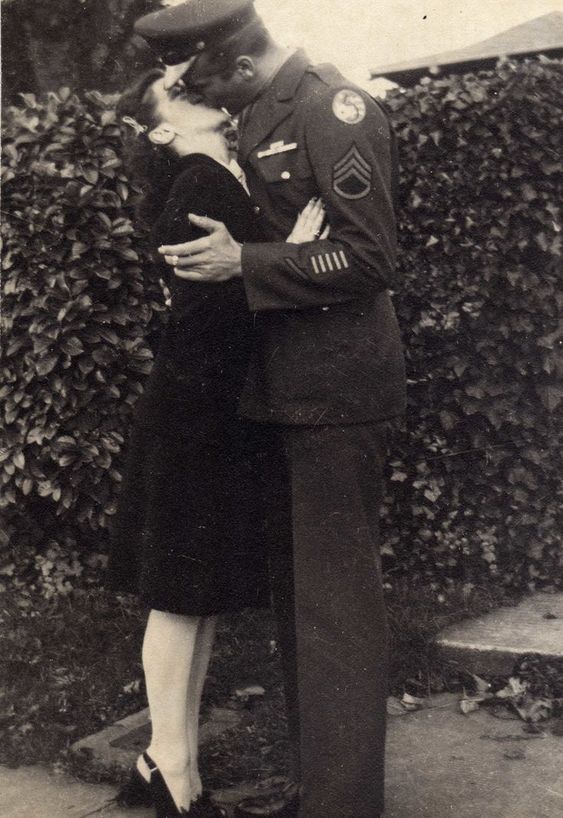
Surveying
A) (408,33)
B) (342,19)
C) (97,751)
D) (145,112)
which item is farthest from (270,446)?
(408,33)

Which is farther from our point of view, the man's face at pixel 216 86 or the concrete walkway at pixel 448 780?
the concrete walkway at pixel 448 780

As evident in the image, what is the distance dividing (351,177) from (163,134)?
50 centimetres

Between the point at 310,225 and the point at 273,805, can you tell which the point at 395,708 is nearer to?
the point at 273,805

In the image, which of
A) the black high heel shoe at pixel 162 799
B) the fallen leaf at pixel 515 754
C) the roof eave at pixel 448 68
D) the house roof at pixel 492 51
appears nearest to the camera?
the black high heel shoe at pixel 162 799

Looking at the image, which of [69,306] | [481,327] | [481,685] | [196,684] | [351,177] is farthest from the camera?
[481,327]

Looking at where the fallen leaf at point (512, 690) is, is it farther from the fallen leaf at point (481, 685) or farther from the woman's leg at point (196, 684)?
the woman's leg at point (196, 684)

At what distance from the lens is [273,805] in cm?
258

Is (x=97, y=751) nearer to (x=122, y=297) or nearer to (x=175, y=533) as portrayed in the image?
(x=175, y=533)

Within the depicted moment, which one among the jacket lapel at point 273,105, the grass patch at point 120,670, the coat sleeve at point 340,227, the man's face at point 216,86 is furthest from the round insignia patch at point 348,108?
the grass patch at point 120,670

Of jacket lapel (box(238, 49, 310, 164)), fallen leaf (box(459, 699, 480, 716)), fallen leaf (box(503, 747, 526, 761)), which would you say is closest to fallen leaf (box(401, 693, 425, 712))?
fallen leaf (box(459, 699, 480, 716))

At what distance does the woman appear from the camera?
2316 mm

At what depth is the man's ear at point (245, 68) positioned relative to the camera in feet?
7.37

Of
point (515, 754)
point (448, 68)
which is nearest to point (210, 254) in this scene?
point (515, 754)

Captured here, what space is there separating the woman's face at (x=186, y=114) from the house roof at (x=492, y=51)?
1619 mm
